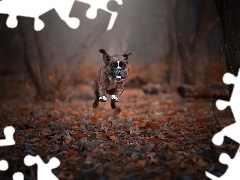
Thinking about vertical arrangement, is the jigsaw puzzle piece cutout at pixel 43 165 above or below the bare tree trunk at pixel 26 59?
below

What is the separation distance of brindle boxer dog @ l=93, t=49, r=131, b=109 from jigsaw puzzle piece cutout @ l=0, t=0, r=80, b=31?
0.87 m

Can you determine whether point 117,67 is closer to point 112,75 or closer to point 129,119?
point 112,75

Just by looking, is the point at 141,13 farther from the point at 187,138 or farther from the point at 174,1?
the point at 187,138

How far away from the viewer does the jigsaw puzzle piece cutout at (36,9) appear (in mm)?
7459

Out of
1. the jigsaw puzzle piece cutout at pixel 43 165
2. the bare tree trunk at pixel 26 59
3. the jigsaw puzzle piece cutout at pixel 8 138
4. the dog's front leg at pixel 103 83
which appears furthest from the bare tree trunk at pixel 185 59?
the jigsaw puzzle piece cutout at pixel 43 165

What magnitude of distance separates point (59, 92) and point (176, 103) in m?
3.95

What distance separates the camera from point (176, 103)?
12664 millimetres

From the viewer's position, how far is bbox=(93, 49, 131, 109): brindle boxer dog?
7.55 meters

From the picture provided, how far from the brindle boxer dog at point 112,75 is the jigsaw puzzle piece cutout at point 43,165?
260 cm

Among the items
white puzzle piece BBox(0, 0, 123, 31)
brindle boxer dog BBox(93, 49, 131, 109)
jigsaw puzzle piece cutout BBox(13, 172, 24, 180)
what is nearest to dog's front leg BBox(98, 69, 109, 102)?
brindle boxer dog BBox(93, 49, 131, 109)

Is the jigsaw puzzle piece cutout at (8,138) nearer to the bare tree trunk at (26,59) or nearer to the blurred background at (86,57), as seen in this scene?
the blurred background at (86,57)

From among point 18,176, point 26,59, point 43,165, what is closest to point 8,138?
point 43,165

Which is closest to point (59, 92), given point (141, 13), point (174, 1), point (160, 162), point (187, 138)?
point (174, 1)

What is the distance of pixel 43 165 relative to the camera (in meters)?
5.07
